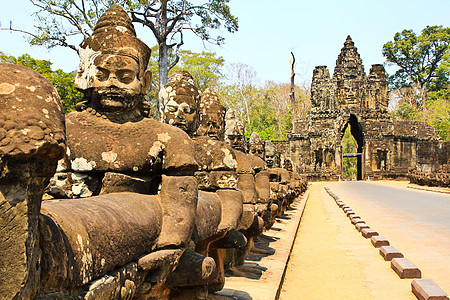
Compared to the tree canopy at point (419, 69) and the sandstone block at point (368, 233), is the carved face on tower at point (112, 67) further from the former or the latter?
the tree canopy at point (419, 69)

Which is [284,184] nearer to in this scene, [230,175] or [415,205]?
[415,205]

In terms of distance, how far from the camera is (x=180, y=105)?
4.50m

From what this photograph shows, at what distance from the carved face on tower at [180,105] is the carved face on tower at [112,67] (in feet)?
4.25

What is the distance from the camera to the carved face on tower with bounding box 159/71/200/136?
4.50m

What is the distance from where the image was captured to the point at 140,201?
2637 millimetres

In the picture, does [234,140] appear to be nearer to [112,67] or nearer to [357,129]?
[112,67]

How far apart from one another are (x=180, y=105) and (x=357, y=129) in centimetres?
4593

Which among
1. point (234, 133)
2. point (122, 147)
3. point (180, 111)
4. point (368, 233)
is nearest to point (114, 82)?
point (122, 147)

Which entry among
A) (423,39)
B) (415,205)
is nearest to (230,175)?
(415,205)

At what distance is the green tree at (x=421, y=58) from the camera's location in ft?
211

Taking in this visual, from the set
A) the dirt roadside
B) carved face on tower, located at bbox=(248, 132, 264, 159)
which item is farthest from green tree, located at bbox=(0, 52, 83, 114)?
the dirt roadside

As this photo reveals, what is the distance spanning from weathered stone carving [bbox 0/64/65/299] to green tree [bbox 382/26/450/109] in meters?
67.7

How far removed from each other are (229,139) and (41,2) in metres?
15.6

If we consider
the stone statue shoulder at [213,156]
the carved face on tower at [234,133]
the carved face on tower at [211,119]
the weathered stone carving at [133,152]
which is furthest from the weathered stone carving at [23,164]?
the carved face on tower at [234,133]
